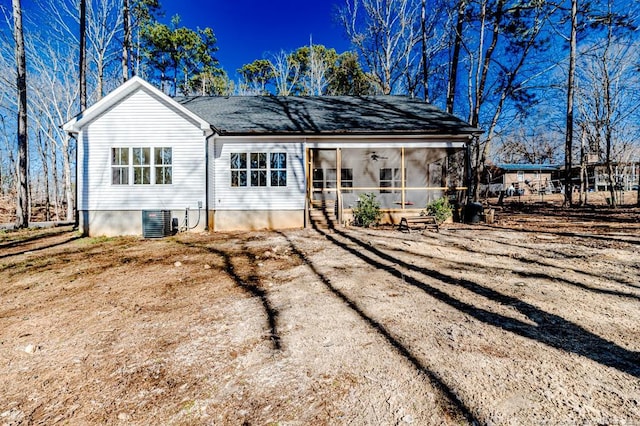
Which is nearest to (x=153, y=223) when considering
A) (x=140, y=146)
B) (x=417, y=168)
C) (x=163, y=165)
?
(x=163, y=165)

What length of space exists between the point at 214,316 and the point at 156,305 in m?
1.03

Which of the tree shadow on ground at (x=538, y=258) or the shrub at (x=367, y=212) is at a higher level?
the shrub at (x=367, y=212)

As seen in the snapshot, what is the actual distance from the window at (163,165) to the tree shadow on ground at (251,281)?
3.45 m

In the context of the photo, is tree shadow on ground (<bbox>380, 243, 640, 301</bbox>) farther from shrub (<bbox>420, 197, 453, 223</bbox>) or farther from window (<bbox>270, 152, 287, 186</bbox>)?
window (<bbox>270, 152, 287, 186</bbox>)

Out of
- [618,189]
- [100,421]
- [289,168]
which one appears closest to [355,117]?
[289,168]

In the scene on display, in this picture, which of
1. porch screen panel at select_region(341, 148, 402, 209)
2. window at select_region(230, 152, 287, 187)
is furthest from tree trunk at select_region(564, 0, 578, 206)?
window at select_region(230, 152, 287, 187)

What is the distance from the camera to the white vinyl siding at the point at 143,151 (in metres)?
10.4

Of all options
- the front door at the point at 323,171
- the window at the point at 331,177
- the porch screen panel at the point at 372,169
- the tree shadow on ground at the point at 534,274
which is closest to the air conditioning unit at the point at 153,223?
the front door at the point at 323,171

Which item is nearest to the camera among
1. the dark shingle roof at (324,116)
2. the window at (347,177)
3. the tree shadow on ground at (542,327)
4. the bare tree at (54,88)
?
the tree shadow on ground at (542,327)

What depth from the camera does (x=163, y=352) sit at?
9.50 ft

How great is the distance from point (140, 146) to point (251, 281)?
829 cm

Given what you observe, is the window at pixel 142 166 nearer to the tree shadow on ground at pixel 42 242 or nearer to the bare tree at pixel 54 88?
the tree shadow on ground at pixel 42 242

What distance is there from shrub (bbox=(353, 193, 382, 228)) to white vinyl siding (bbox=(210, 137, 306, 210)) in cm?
220

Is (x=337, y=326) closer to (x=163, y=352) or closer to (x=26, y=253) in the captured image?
(x=163, y=352)
